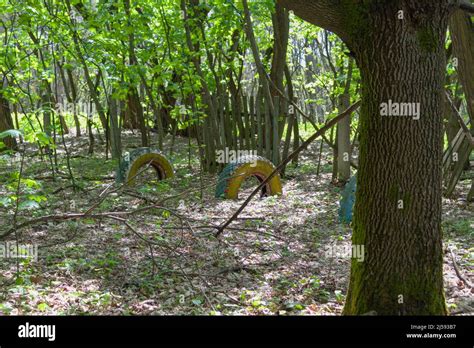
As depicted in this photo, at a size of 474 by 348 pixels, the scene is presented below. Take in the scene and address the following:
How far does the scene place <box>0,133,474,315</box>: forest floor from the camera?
386cm

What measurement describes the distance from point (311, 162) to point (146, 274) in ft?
29.2

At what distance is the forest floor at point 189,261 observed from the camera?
386cm

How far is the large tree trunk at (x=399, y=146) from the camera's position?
2844 mm

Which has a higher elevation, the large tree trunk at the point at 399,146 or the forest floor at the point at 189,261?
the large tree trunk at the point at 399,146

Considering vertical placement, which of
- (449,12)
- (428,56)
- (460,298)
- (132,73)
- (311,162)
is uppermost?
(132,73)

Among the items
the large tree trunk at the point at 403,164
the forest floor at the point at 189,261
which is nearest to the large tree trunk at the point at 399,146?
the large tree trunk at the point at 403,164

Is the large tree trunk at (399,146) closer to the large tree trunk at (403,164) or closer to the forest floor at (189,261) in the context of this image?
the large tree trunk at (403,164)

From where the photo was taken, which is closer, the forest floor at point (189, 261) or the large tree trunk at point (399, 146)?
the large tree trunk at point (399, 146)

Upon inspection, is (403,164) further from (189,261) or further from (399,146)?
(189,261)

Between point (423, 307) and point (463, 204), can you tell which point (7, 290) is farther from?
point (463, 204)

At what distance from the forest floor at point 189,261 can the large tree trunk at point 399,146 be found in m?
0.79

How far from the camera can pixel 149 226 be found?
6.08 meters

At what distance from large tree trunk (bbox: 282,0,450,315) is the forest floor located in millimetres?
792

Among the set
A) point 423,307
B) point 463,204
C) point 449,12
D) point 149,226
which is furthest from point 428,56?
point 463,204
